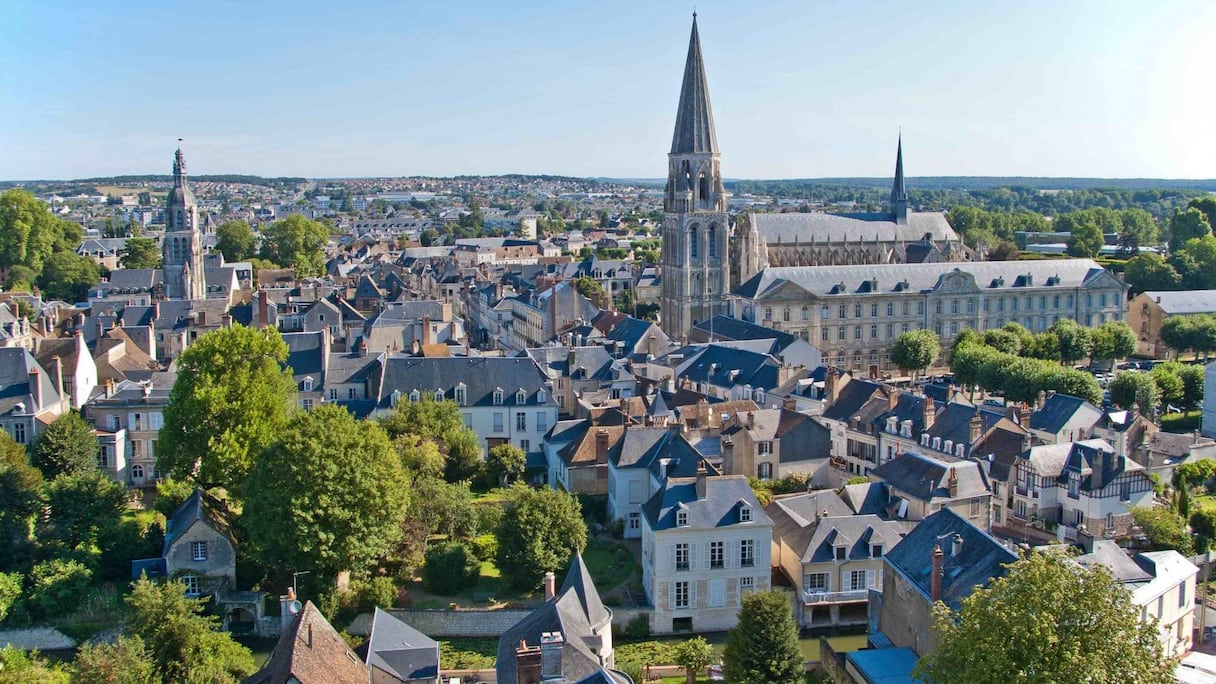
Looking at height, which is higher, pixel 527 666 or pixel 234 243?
pixel 234 243

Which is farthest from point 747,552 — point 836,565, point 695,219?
point 695,219

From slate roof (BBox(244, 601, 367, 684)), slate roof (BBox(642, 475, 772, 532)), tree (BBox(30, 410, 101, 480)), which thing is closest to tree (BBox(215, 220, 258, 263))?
tree (BBox(30, 410, 101, 480))

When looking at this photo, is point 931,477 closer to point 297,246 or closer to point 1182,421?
point 1182,421

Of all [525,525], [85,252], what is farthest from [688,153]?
[85,252]

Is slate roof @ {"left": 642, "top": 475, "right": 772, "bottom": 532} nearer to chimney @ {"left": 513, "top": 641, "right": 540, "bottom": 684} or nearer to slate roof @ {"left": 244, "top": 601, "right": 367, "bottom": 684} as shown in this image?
chimney @ {"left": 513, "top": 641, "right": 540, "bottom": 684}

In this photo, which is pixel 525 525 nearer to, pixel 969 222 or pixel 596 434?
pixel 596 434
